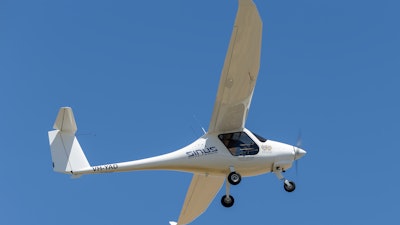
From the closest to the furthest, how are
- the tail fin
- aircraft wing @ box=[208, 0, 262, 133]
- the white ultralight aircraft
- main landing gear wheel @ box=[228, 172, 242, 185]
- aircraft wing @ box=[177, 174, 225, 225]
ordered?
1. aircraft wing @ box=[208, 0, 262, 133]
2. the white ultralight aircraft
3. the tail fin
4. main landing gear wheel @ box=[228, 172, 242, 185]
5. aircraft wing @ box=[177, 174, 225, 225]

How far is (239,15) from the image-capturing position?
25.4 m

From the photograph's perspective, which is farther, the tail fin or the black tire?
the black tire

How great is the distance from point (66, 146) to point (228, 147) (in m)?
4.76

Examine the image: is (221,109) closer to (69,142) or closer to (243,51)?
(243,51)

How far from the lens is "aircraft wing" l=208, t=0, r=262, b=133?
2559cm

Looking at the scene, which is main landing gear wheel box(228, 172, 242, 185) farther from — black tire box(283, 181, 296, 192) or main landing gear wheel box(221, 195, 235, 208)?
black tire box(283, 181, 296, 192)

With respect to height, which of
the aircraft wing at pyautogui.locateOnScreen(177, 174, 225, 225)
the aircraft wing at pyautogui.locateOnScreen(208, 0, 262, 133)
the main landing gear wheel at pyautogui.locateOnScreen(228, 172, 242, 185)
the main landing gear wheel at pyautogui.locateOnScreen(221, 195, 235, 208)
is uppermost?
the aircraft wing at pyautogui.locateOnScreen(208, 0, 262, 133)

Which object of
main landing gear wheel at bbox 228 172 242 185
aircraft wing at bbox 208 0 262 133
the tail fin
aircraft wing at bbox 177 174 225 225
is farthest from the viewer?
aircraft wing at bbox 177 174 225 225

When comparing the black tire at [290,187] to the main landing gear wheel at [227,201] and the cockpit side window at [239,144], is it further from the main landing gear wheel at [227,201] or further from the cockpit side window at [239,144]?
the main landing gear wheel at [227,201]

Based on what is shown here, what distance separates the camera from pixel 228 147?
27188mm

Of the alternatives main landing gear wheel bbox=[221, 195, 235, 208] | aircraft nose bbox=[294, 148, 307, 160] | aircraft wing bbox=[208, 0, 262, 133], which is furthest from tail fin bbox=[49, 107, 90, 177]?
aircraft nose bbox=[294, 148, 307, 160]

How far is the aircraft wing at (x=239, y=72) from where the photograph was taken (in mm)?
25594

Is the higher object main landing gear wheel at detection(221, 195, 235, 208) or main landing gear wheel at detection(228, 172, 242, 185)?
main landing gear wheel at detection(228, 172, 242, 185)

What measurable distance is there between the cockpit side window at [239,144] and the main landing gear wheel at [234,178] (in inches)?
25.8
